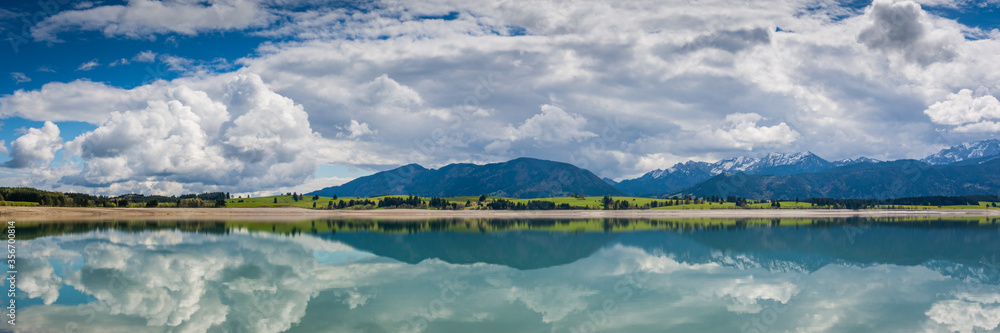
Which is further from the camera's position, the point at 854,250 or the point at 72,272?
the point at 854,250

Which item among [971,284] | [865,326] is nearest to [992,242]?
[971,284]

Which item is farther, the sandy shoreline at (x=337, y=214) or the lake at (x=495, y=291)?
the sandy shoreline at (x=337, y=214)

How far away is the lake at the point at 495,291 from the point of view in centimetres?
1994

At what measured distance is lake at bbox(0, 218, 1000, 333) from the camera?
1994 centimetres

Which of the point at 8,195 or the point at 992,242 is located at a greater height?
the point at 8,195

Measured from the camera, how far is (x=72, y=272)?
3044cm

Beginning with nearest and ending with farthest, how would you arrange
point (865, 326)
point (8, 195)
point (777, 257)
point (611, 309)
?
point (865, 326) → point (611, 309) → point (777, 257) → point (8, 195)

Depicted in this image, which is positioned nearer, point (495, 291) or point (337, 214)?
point (495, 291)

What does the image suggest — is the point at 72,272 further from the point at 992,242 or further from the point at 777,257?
the point at 992,242

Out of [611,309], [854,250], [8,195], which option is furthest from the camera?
[8,195]

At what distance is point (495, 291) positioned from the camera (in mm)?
26922

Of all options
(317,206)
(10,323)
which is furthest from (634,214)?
(10,323)

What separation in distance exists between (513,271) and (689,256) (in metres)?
18.1

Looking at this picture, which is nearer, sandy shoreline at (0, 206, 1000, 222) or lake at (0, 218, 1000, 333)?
lake at (0, 218, 1000, 333)
